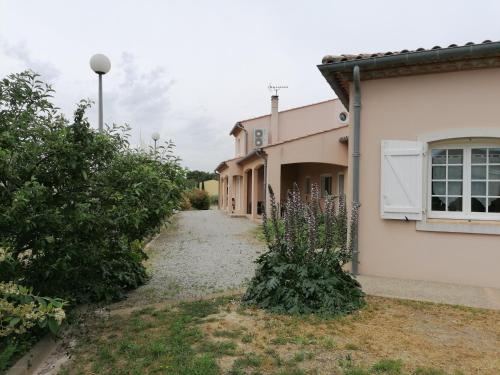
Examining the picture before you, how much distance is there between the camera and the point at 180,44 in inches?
454

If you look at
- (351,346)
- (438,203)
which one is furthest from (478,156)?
(351,346)

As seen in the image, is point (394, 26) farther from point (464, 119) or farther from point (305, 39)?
point (464, 119)

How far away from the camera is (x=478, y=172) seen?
20.9ft

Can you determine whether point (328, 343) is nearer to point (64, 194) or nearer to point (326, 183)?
point (64, 194)

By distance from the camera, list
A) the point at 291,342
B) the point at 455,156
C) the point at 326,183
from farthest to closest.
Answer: the point at 326,183
the point at 455,156
the point at 291,342

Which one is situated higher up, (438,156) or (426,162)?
(438,156)

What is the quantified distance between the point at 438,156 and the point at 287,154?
370 inches

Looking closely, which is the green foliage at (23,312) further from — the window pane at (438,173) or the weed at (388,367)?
the window pane at (438,173)

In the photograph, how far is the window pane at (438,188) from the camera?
6.59 m

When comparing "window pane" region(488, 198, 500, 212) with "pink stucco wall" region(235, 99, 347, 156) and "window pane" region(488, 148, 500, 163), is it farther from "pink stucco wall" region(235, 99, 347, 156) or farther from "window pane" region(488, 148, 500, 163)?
"pink stucco wall" region(235, 99, 347, 156)

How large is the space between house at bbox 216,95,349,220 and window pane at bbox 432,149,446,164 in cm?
846

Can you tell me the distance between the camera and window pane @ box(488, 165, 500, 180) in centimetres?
629

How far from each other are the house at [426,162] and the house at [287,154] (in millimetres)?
8360

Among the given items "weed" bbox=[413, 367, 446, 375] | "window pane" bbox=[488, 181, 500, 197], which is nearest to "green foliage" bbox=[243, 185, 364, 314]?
"weed" bbox=[413, 367, 446, 375]
